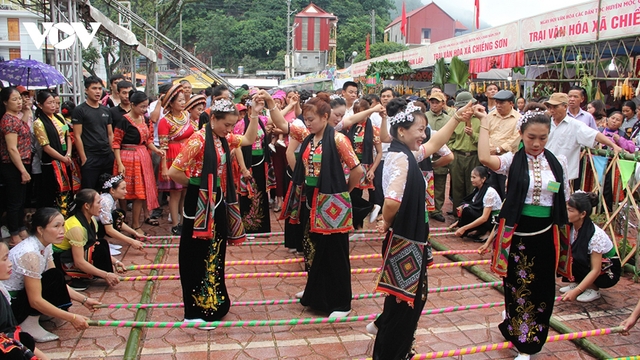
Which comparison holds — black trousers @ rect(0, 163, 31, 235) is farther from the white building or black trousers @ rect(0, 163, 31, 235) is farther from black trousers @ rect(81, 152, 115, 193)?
the white building

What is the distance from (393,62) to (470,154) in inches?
497

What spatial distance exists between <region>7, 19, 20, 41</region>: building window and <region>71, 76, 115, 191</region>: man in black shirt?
3693 cm

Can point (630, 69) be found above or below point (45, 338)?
above

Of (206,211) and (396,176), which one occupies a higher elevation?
(396,176)

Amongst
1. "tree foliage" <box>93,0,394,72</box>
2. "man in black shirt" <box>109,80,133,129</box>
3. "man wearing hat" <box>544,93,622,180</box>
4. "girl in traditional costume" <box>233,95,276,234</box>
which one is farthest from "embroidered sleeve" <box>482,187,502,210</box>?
"tree foliage" <box>93,0,394,72</box>

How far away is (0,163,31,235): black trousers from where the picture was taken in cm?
615

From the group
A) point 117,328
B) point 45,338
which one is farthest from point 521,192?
point 45,338

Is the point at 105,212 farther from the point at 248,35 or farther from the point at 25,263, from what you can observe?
the point at 248,35

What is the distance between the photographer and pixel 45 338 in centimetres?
408

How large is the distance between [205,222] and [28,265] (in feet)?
4.04

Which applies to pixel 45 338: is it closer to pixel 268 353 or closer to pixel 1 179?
pixel 268 353

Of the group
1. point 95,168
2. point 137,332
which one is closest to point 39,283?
point 137,332

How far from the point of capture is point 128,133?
6.87 meters

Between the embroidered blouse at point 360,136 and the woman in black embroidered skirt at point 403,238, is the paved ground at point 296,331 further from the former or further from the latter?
the embroidered blouse at point 360,136
